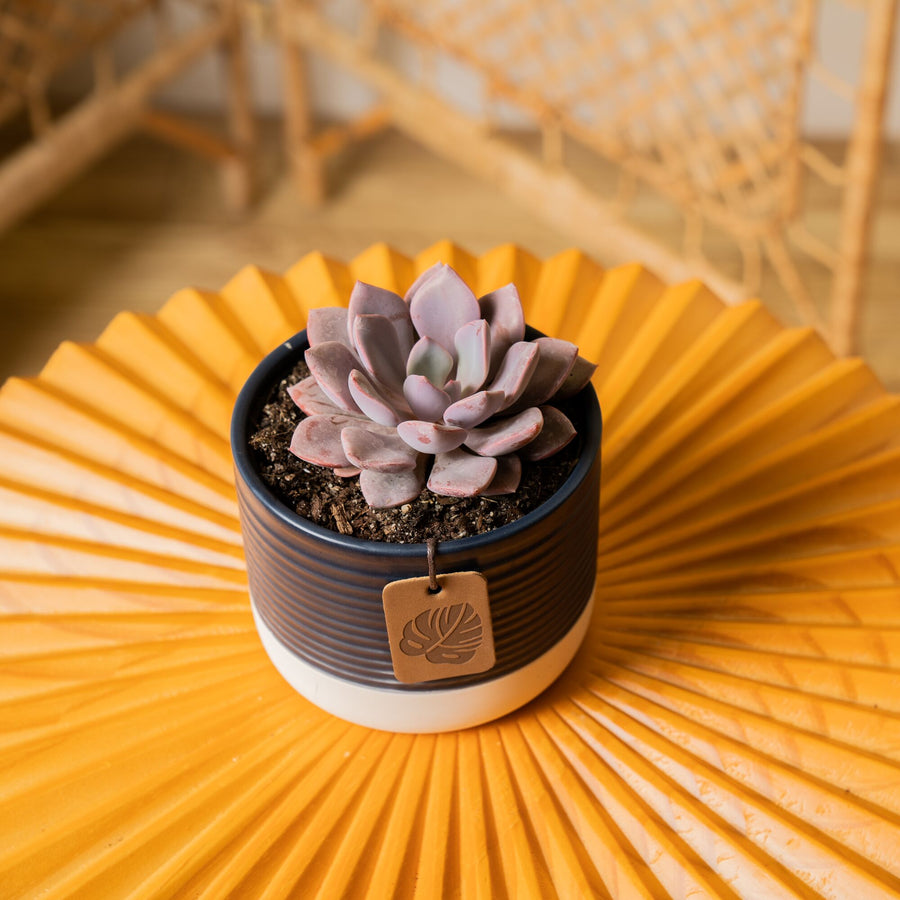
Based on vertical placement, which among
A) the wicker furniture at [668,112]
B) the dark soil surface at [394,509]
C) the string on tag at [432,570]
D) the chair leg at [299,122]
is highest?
the chair leg at [299,122]

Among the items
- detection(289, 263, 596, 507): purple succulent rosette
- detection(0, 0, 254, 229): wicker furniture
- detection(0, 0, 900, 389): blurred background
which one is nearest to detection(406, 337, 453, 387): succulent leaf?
detection(289, 263, 596, 507): purple succulent rosette

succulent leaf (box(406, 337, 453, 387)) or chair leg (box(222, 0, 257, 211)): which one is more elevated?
chair leg (box(222, 0, 257, 211))

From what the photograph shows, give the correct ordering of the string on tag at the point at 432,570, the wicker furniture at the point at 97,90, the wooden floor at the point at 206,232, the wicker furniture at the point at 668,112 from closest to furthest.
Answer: the string on tag at the point at 432,570 → the wicker furniture at the point at 668,112 → the wicker furniture at the point at 97,90 → the wooden floor at the point at 206,232

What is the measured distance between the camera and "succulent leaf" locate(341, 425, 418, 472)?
0.62m

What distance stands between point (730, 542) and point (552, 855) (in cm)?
27

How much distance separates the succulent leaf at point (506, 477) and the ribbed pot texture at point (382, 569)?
3 cm

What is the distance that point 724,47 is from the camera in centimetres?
141

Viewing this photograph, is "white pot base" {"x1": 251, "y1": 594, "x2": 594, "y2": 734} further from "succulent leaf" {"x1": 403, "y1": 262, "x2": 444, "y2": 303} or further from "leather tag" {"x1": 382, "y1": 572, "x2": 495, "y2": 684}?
"succulent leaf" {"x1": 403, "y1": 262, "x2": 444, "y2": 303}

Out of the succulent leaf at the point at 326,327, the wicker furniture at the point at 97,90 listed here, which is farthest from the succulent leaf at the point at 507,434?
the wicker furniture at the point at 97,90

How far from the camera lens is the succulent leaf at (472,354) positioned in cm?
64

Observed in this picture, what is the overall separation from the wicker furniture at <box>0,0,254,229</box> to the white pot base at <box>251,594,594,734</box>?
1090 mm

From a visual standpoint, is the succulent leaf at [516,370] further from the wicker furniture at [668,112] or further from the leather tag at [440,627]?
the wicker furniture at [668,112]

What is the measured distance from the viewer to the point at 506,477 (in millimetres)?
637

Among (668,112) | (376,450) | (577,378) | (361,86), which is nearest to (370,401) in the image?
(376,450)
